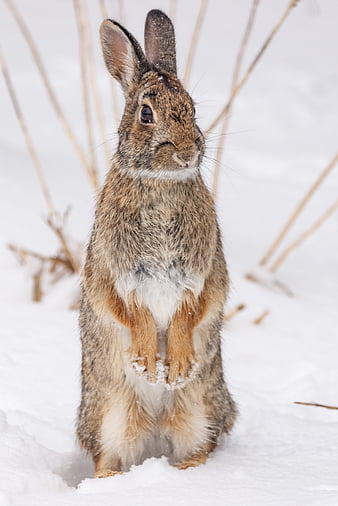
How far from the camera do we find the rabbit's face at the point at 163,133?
3451 millimetres

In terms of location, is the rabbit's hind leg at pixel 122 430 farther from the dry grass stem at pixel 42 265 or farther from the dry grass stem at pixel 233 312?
the dry grass stem at pixel 42 265

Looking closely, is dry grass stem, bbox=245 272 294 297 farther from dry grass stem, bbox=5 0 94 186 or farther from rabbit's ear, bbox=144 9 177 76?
rabbit's ear, bbox=144 9 177 76

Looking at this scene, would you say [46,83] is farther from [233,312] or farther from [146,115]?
[146,115]

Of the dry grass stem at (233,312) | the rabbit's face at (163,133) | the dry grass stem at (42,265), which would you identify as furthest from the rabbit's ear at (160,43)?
the dry grass stem at (42,265)

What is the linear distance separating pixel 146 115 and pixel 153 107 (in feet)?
0.15

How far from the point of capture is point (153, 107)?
11.6ft

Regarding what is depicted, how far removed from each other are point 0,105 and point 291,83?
119 inches

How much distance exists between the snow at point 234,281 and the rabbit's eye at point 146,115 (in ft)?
1.74

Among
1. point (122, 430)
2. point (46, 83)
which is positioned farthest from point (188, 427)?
point (46, 83)

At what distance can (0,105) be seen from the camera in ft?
31.7

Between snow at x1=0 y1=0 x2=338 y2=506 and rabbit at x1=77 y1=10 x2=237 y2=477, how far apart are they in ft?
0.82

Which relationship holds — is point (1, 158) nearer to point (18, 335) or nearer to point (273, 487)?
point (18, 335)

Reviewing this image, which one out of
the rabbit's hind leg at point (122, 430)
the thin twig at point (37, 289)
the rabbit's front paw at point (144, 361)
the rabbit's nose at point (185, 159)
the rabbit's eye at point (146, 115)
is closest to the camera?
the rabbit's nose at point (185, 159)

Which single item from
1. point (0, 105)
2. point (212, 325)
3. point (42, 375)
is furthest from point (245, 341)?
point (0, 105)
